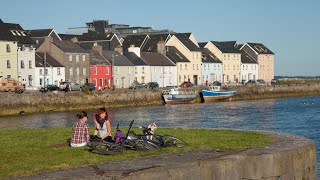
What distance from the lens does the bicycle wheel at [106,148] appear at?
62.5ft

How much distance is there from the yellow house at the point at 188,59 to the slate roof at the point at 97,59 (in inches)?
882

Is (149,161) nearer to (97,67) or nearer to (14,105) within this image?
(14,105)

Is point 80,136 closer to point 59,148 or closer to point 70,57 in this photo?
point 59,148

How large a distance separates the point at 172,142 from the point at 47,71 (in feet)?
261

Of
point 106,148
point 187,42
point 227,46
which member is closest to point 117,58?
point 187,42

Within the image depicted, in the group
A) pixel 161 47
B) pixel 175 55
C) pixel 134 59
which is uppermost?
pixel 161 47

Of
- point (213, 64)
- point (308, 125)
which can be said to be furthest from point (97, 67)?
point (308, 125)

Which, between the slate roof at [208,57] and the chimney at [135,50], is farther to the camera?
the slate roof at [208,57]

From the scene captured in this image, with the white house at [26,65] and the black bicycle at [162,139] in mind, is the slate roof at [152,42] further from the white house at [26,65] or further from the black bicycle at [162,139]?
the black bicycle at [162,139]

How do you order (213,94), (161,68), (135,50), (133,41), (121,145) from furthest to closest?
(133,41) < (161,68) < (135,50) < (213,94) < (121,145)

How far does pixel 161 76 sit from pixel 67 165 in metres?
105

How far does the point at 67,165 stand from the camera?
1727 centimetres

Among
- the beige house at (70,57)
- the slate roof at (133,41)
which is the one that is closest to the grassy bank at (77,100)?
the beige house at (70,57)

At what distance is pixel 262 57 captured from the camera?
165000 mm
